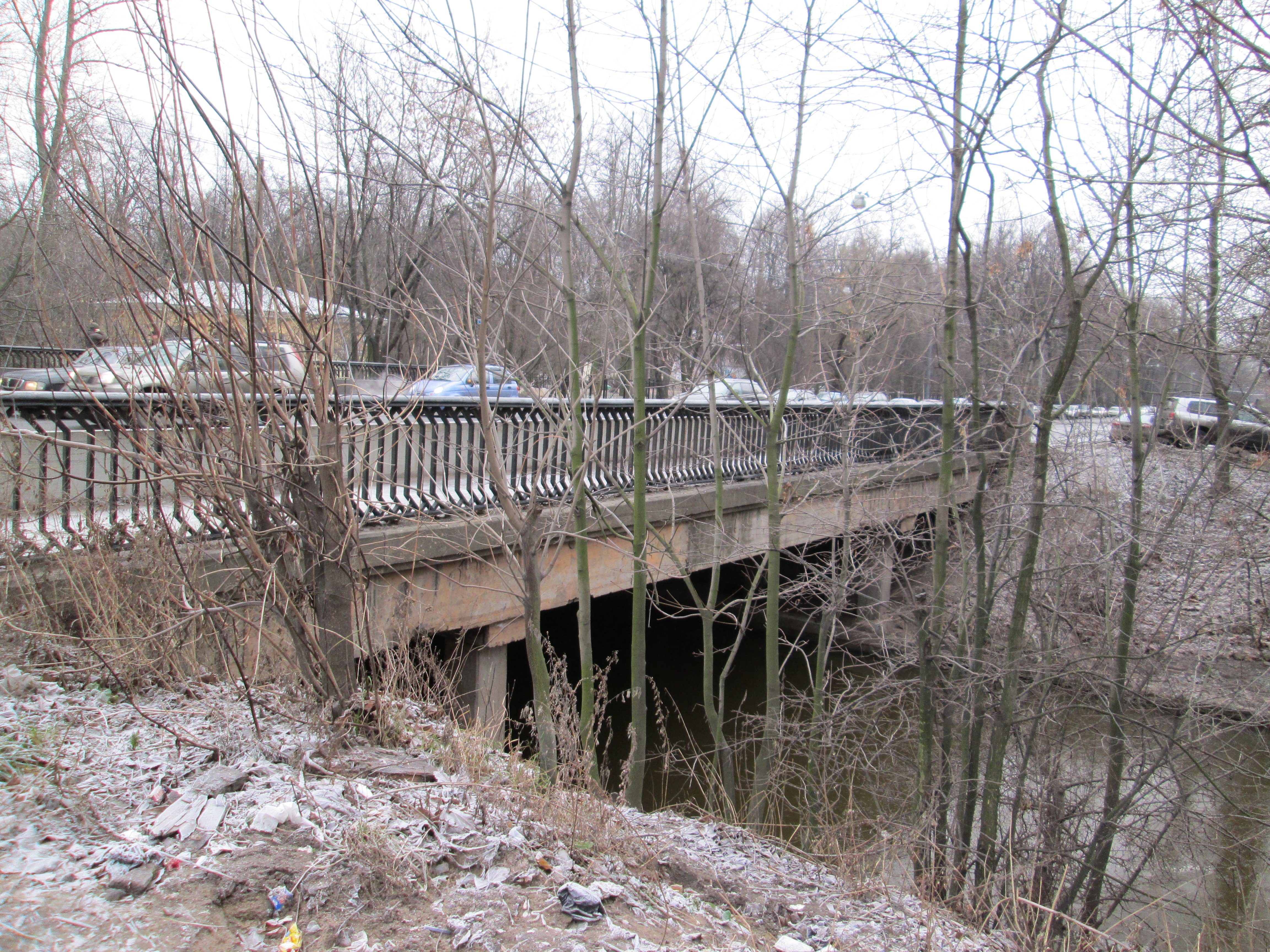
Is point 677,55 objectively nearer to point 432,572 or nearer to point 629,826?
point 432,572

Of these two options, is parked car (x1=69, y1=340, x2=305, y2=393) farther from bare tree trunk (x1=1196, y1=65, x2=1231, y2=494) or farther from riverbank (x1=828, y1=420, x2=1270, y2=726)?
bare tree trunk (x1=1196, y1=65, x2=1231, y2=494)

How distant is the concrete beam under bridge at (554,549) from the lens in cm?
593

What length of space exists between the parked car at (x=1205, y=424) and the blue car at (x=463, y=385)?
6166 millimetres

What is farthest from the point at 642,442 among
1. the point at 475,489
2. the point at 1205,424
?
the point at 1205,424

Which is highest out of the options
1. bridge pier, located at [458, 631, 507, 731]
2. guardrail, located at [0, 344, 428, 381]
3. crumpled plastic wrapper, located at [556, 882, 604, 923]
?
guardrail, located at [0, 344, 428, 381]

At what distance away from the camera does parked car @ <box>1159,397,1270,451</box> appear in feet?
23.5

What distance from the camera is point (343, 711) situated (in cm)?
370

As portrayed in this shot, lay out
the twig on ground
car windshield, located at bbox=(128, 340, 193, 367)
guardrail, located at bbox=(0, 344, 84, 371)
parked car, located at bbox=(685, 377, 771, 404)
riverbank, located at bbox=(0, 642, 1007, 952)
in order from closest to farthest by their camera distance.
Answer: the twig on ground < riverbank, located at bbox=(0, 642, 1007, 952) < car windshield, located at bbox=(128, 340, 193, 367) < parked car, located at bbox=(685, 377, 771, 404) < guardrail, located at bbox=(0, 344, 84, 371)

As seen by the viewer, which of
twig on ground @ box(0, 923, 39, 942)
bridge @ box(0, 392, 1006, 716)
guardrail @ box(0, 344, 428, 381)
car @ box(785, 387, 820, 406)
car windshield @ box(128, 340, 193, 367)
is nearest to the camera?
twig on ground @ box(0, 923, 39, 942)

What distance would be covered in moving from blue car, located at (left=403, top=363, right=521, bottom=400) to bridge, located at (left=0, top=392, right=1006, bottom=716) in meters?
0.34

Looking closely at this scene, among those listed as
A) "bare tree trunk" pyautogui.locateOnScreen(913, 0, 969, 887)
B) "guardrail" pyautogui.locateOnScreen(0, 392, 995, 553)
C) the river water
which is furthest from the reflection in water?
"guardrail" pyautogui.locateOnScreen(0, 392, 995, 553)

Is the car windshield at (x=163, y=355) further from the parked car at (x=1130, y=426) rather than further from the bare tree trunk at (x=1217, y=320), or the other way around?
the parked car at (x=1130, y=426)

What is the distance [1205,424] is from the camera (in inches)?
339

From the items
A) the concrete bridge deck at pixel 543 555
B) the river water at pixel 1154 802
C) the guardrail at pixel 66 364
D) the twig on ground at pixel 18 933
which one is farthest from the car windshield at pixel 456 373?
the twig on ground at pixel 18 933
